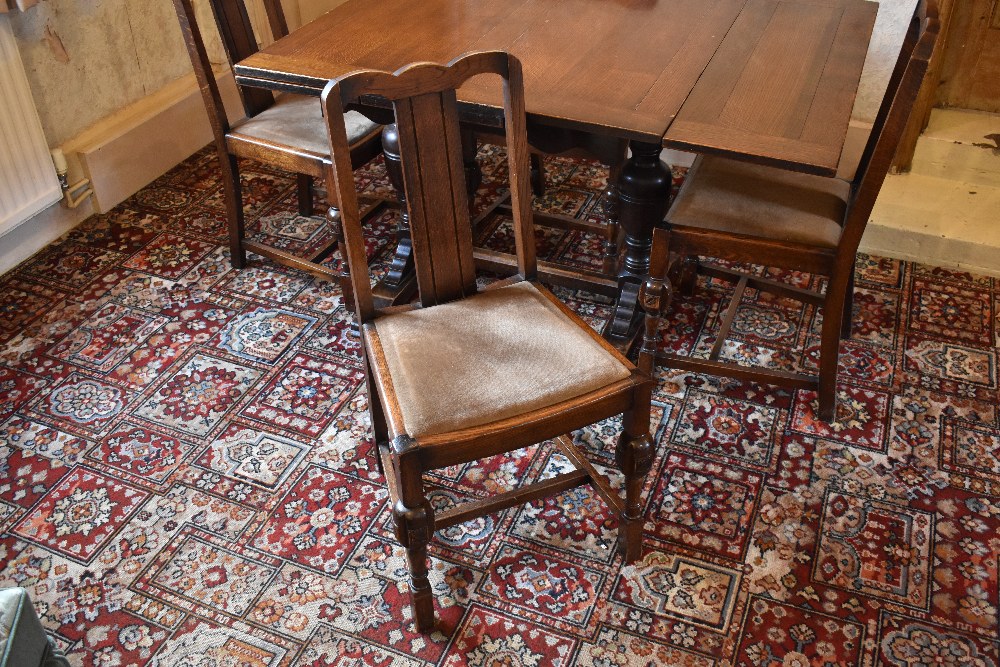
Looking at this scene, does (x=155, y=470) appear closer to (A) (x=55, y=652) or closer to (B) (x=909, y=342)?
(A) (x=55, y=652)

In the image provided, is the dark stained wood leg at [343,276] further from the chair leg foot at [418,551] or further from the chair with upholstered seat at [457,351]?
the chair leg foot at [418,551]

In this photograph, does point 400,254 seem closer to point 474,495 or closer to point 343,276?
point 343,276

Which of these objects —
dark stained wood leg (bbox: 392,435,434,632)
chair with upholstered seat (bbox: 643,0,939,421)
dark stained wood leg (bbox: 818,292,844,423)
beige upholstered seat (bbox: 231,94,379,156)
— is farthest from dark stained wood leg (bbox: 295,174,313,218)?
dark stained wood leg (bbox: 818,292,844,423)

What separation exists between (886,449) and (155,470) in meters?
1.88

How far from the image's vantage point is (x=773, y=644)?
1.90 metres

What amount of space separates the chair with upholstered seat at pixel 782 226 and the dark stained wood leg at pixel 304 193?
4.72ft

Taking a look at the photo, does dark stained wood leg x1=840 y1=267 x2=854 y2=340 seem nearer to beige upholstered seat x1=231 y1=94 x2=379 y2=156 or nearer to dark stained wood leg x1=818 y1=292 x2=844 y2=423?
dark stained wood leg x1=818 y1=292 x2=844 y2=423

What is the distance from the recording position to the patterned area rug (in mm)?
1935

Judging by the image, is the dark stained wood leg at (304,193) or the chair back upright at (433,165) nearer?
the chair back upright at (433,165)

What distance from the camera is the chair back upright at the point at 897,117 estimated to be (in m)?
1.88

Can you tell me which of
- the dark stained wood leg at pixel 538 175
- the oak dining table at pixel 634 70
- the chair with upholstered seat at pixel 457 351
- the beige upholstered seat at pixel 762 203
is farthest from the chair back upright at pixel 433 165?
the dark stained wood leg at pixel 538 175

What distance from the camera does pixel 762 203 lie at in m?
2.32

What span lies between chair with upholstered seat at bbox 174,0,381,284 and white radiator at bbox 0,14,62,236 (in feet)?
2.17

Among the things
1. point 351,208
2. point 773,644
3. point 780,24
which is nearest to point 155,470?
point 351,208
